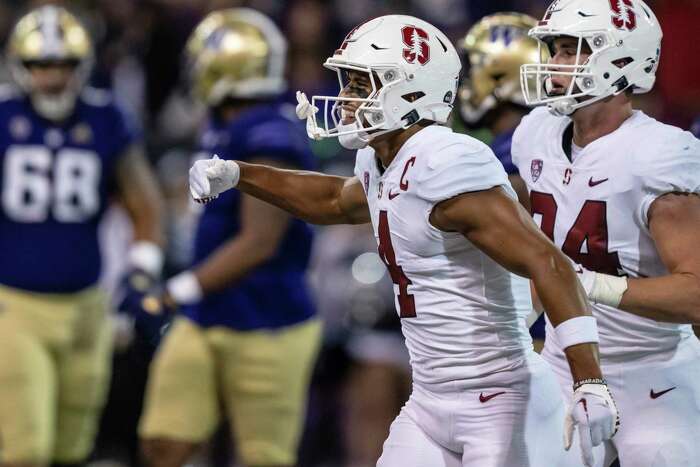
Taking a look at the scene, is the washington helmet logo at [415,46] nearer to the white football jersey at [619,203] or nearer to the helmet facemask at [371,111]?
the helmet facemask at [371,111]

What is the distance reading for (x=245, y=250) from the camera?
196 inches

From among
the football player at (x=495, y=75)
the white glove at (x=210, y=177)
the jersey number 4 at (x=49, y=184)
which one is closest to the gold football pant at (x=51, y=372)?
the jersey number 4 at (x=49, y=184)

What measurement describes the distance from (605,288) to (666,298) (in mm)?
140

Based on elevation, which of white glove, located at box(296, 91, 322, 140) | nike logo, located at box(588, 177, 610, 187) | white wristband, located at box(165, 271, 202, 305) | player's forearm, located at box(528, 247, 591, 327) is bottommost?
white wristband, located at box(165, 271, 202, 305)

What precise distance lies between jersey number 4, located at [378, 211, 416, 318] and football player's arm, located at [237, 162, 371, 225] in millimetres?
379

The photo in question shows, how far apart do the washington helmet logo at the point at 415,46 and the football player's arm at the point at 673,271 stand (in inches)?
25.2

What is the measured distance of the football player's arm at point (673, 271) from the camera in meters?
3.35

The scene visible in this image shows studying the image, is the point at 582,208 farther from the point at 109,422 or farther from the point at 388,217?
the point at 109,422


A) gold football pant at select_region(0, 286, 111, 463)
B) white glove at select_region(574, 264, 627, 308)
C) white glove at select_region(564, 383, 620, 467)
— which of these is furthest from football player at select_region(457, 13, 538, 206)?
white glove at select_region(564, 383, 620, 467)

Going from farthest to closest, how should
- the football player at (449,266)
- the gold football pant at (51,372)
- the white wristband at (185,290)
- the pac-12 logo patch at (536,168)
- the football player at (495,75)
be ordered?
the gold football pant at (51,372) → the white wristband at (185,290) → the football player at (495,75) → the pac-12 logo patch at (536,168) → the football player at (449,266)

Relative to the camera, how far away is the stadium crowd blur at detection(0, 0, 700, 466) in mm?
5977

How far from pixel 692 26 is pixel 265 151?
3060 millimetres

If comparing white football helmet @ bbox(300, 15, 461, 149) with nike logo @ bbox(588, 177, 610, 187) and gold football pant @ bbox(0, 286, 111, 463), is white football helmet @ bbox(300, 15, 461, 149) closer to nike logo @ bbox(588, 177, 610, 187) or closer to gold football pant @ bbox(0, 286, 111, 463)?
nike logo @ bbox(588, 177, 610, 187)

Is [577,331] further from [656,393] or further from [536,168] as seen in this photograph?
[536,168]
